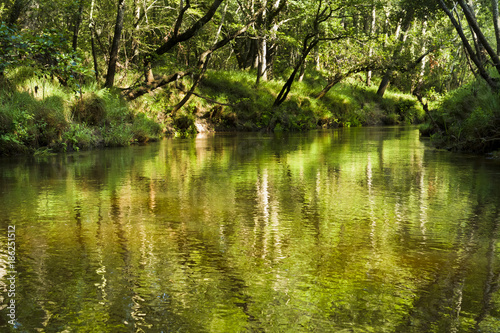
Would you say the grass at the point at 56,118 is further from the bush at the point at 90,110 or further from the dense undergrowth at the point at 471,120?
the dense undergrowth at the point at 471,120

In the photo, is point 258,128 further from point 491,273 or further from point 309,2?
point 491,273

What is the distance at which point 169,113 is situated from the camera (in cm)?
2394

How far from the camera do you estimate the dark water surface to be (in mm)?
3010

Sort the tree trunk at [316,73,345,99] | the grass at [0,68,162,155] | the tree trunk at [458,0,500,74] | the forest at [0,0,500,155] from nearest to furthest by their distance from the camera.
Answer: the tree trunk at [458,0,500,74] < the grass at [0,68,162,155] < the forest at [0,0,500,155] < the tree trunk at [316,73,345,99]

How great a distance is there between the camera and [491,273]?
3777mm

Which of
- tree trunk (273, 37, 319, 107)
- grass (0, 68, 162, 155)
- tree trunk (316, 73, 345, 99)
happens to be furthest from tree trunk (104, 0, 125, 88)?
tree trunk (316, 73, 345, 99)

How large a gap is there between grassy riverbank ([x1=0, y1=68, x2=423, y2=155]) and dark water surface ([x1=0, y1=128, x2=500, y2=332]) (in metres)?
5.74

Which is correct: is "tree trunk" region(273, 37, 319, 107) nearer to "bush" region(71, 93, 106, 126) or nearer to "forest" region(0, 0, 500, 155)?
"forest" region(0, 0, 500, 155)

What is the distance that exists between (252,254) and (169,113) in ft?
66.4

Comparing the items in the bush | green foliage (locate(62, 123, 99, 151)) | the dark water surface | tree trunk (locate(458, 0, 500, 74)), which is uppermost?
tree trunk (locate(458, 0, 500, 74))

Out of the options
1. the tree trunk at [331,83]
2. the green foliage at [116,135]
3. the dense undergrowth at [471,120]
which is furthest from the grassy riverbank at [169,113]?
the dense undergrowth at [471,120]

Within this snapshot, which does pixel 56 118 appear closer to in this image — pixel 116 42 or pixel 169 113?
pixel 116 42

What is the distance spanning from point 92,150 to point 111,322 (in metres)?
13.4

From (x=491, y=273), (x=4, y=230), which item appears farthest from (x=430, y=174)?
(x=4, y=230)
